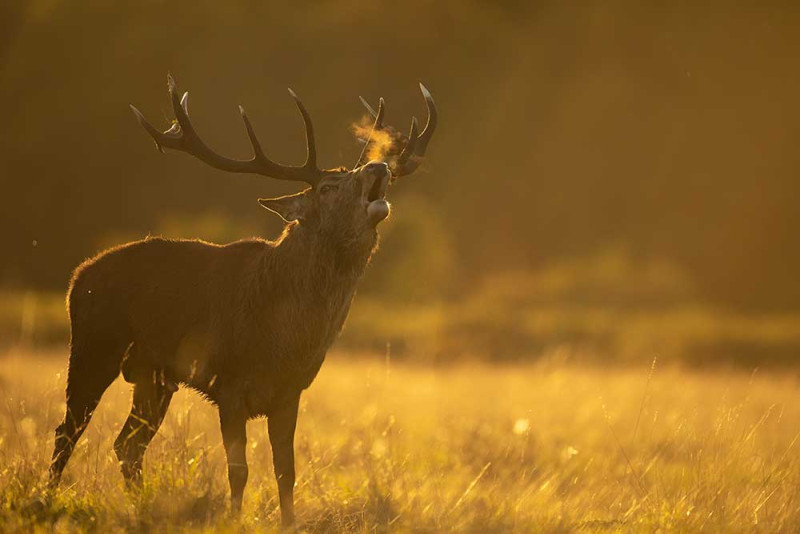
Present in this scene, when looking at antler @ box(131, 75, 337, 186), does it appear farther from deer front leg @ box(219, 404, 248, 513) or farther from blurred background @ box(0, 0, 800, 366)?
blurred background @ box(0, 0, 800, 366)

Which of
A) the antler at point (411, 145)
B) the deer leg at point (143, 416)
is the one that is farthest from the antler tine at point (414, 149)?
the deer leg at point (143, 416)

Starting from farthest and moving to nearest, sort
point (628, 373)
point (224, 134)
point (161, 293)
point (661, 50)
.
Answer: point (661, 50), point (224, 134), point (628, 373), point (161, 293)

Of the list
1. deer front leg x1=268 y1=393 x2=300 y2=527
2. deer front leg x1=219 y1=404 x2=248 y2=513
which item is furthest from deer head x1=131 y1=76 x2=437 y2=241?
deer front leg x1=219 y1=404 x2=248 y2=513

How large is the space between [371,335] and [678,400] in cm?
1354

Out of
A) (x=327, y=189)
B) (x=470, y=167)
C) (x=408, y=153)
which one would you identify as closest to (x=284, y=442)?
(x=327, y=189)

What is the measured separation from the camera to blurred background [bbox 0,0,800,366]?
104 feet

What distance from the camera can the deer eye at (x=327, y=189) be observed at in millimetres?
6949

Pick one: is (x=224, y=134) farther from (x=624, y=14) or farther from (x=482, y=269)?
(x=624, y=14)

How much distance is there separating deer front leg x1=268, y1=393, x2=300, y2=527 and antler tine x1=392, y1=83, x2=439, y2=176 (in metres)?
1.79

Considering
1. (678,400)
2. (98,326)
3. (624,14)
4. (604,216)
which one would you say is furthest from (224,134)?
(624,14)

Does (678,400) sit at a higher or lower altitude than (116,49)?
higher

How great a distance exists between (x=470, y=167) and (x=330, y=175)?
6010cm

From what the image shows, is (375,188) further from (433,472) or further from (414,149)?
(433,472)

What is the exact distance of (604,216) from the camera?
62.9 metres
